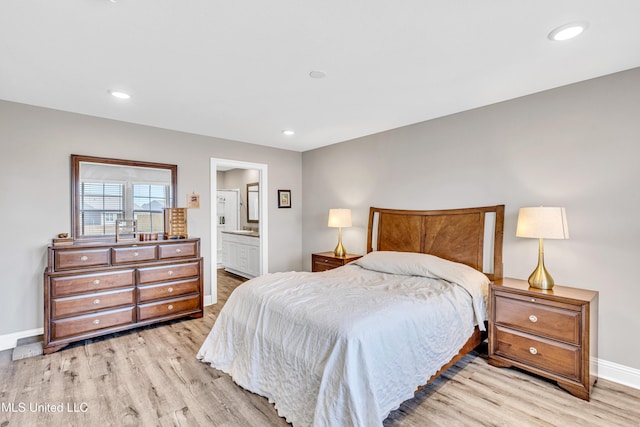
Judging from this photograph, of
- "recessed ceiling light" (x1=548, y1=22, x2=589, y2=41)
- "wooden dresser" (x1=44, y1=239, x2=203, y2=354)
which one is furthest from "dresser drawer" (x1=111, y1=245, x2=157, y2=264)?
"recessed ceiling light" (x1=548, y1=22, x2=589, y2=41)

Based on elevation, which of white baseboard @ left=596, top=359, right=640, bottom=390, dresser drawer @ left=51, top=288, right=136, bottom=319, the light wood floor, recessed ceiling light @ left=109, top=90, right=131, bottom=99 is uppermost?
recessed ceiling light @ left=109, top=90, right=131, bottom=99

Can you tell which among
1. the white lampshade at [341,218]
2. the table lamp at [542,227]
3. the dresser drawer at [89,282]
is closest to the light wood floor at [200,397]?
the dresser drawer at [89,282]

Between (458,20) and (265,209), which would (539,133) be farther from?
(265,209)

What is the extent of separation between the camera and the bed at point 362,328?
5.63ft

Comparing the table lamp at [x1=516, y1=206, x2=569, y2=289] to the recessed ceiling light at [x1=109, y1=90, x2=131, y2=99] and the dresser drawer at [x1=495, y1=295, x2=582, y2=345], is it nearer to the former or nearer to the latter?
the dresser drawer at [x1=495, y1=295, x2=582, y2=345]

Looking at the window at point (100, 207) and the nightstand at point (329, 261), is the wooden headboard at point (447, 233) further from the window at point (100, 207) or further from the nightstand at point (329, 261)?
the window at point (100, 207)

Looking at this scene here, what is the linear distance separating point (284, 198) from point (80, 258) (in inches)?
115

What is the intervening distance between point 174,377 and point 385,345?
1.78 m

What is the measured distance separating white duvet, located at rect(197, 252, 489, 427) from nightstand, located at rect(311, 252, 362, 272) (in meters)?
1.09

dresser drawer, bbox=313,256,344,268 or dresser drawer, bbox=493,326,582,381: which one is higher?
dresser drawer, bbox=313,256,344,268

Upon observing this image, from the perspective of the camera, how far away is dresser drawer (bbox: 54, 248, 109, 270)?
9.82ft

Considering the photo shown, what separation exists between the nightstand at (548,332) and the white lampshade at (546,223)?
457 mm

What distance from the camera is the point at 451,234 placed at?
3416mm

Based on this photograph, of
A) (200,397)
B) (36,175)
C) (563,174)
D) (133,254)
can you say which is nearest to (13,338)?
(133,254)
